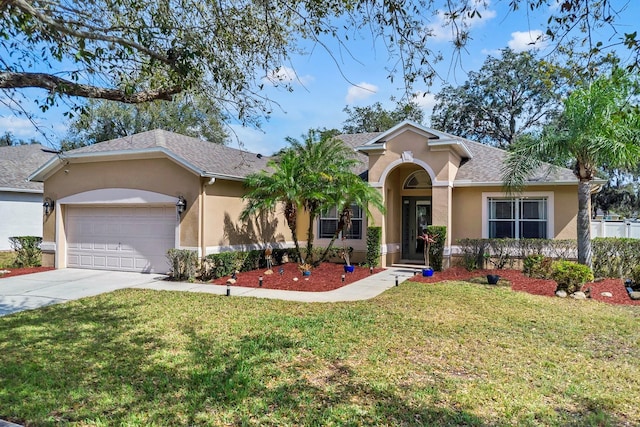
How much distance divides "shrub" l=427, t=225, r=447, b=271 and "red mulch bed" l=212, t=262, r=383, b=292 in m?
2.09

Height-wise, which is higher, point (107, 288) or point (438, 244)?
point (438, 244)

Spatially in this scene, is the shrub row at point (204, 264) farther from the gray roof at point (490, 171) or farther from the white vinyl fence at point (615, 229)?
the white vinyl fence at point (615, 229)

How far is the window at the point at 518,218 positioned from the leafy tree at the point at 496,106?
19016 millimetres

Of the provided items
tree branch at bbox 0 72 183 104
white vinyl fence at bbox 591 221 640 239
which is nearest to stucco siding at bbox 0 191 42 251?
tree branch at bbox 0 72 183 104

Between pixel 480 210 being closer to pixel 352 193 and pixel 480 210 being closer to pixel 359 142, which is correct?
pixel 352 193

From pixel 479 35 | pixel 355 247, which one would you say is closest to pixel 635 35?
pixel 479 35

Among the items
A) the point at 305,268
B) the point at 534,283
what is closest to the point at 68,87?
the point at 305,268

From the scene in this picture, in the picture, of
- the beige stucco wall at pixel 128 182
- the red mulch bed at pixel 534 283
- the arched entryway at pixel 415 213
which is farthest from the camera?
the arched entryway at pixel 415 213

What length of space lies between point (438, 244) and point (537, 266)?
10.6ft

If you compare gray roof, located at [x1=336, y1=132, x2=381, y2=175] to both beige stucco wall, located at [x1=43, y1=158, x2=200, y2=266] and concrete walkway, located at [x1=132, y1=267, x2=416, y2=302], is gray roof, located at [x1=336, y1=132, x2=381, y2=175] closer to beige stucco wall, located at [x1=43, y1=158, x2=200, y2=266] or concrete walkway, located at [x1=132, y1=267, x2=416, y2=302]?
concrete walkway, located at [x1=132, y1=267, x2=416, y2=302]

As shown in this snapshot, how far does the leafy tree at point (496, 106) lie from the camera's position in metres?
34.2

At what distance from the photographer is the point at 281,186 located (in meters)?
14.3

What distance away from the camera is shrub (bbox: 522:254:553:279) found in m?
12.9

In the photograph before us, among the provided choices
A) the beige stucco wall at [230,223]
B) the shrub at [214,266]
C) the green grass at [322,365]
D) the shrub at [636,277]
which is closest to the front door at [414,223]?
the beige stucco wall at [230,223]
